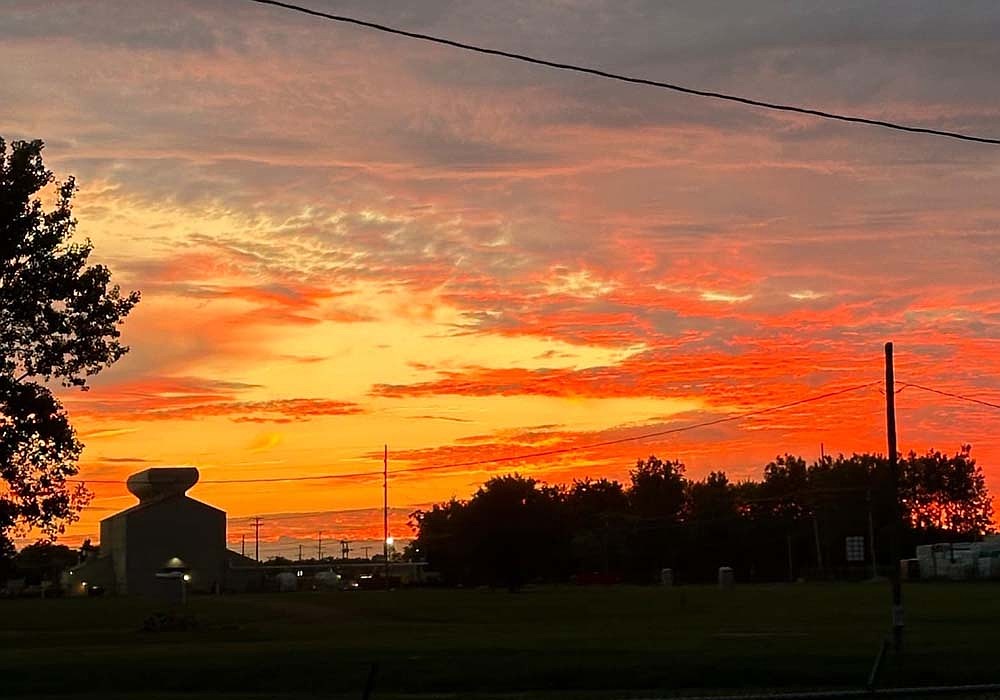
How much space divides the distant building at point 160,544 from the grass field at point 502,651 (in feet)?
198

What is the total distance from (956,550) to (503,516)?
55.2 meters

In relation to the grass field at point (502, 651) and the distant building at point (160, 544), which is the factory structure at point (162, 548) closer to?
the distant building at point (160, 544)

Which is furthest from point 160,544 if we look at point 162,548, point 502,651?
point 502,651

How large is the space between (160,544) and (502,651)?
10146cm

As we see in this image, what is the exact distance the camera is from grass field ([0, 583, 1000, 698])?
37.6 meters

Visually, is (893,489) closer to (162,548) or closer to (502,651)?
(502,651)

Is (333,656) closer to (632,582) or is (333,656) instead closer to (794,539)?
(632,582)

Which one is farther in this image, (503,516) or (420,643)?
(503,516)

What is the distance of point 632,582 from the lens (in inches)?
6772

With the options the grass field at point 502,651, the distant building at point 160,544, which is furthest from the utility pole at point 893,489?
the distant building at point 160,544

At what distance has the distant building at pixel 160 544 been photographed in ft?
463

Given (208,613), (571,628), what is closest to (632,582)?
(208,613)

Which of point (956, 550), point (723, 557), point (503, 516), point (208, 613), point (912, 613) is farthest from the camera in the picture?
point (723, 557)

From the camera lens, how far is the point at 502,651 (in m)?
45.3
